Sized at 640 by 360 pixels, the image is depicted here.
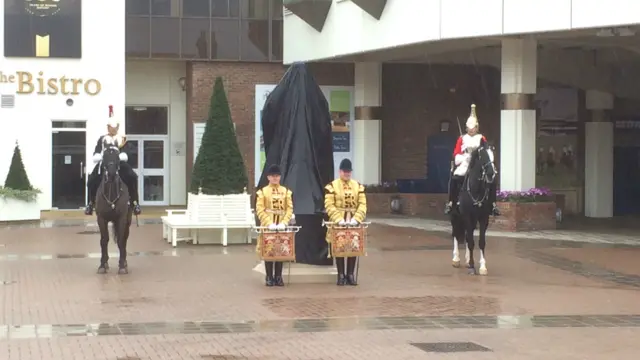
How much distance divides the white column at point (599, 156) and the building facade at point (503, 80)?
29mm

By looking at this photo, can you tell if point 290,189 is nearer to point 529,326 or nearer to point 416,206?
point 529,326

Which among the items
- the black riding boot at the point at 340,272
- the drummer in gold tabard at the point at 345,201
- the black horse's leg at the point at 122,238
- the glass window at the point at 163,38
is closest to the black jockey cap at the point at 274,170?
the drummer in gold tabard at the point at 345,201

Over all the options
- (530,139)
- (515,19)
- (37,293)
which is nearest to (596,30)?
(515,19)

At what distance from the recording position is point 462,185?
15.6 meters

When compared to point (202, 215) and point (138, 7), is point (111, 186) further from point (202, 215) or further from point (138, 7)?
point (138, 7)

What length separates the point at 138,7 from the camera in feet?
101

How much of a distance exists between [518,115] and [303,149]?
1029 centimetres

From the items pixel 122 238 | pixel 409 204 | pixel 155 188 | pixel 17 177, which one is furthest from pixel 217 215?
pixel 155 188

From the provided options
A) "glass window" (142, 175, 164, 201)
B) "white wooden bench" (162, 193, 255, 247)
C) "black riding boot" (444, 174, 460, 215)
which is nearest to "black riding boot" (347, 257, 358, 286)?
"black riding boot" (444, 174, 460, 215)

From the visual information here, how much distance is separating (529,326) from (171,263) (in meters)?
7.55

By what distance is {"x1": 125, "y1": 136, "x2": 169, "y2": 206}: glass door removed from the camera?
33.3m

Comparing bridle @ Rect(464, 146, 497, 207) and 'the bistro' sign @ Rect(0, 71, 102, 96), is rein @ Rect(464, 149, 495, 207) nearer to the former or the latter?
bridle @ Rect(464, 146, 497, 207)

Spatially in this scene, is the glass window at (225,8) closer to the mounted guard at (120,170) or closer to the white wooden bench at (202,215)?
the white wooden bench at (202,215)

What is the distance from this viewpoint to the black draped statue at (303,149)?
45.6 feet
